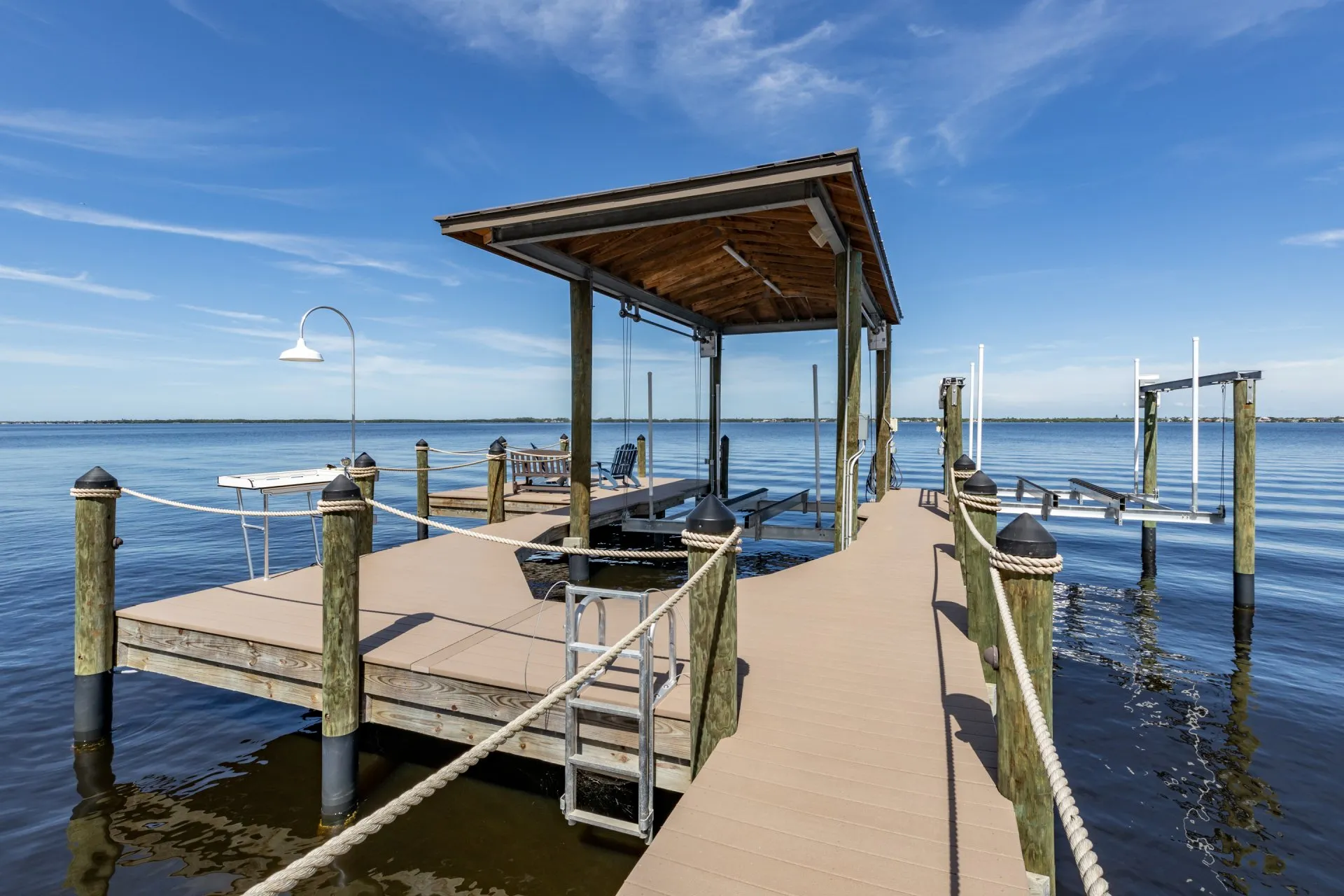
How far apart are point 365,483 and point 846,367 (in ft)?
23.0

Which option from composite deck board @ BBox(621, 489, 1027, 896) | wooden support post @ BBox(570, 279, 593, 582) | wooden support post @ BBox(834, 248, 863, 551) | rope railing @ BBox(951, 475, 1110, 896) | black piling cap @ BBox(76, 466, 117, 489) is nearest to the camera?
A: rope railing @ BBox(951, 475, 1110, 896)

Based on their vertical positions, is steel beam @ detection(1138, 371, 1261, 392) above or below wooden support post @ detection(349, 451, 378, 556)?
above

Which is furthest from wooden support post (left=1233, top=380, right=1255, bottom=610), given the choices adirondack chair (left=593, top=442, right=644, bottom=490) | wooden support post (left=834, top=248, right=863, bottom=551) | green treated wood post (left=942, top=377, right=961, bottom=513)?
adirondack chair (left=593, top=442, right=644, bottom=490)

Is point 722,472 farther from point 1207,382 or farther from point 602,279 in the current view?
point 1207,382

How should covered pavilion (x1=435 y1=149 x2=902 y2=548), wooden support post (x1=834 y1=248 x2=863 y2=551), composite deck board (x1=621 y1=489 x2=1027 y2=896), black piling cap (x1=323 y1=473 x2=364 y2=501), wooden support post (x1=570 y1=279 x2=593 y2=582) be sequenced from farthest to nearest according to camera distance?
wooden support post (x1=570 y1=279 x2=593 y2=582) → wooden support post (x1=834 y1=248 x2=863 y2=551) → covered pavilion (x1=435 y1=149 x2=902 y2=548) → black piling cap (x1=323 y1=473 x2=364 y2=501) → composite deck board (x1=621 y1=489 x2=1027 y2=896)

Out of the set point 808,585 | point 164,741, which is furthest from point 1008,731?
point 164,741

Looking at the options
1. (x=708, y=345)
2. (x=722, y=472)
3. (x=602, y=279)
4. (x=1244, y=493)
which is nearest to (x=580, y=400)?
(x=602, y=279)

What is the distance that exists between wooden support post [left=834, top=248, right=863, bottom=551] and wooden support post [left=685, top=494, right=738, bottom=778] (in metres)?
5.12

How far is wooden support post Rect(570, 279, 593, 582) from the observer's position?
945 centimetres

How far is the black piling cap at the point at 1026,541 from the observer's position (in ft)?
9.59

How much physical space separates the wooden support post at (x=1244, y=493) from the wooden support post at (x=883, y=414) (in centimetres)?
649

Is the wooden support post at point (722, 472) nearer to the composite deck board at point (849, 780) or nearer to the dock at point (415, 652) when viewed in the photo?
the dock at point (415, 652)

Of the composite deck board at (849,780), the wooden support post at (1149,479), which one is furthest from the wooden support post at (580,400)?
the wooden support post at (1149,479)

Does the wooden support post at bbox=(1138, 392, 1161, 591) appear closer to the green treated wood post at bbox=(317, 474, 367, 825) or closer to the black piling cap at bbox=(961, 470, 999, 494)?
the black piling cap at bbox=(961, 470, 999, 494)
